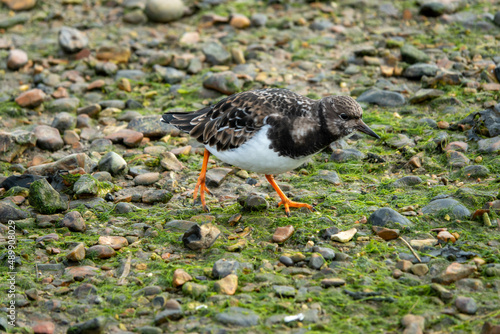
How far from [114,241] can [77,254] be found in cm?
42

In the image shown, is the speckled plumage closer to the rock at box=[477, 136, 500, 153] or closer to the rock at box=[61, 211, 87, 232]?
the rock at box=[61, 211, 87, 232]

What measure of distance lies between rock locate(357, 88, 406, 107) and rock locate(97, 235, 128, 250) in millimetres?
4520

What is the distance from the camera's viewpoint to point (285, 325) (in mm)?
4215

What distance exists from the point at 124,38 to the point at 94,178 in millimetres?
4921

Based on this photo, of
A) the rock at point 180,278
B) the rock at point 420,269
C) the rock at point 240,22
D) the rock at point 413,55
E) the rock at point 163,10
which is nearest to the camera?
the rock at point 180,278

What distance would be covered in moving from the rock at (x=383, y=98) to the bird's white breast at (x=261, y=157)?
10.3 feet

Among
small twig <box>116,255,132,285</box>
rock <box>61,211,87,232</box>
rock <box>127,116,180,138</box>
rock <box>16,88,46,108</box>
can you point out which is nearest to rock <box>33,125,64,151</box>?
rock <box>16,88,46,108</box>

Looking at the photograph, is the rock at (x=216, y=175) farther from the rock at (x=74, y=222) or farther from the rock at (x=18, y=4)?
the rock at (x=18, y=4)

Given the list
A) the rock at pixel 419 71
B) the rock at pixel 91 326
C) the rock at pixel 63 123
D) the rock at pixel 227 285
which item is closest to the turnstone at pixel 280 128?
the rock at pixel 227 285

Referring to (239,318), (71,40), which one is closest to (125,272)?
(239,318)

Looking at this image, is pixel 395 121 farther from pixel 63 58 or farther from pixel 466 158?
pixel 63 58

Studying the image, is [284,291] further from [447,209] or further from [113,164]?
[113,164]

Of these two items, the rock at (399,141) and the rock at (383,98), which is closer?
the rock at (399,141)

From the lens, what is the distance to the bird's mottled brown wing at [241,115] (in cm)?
568
